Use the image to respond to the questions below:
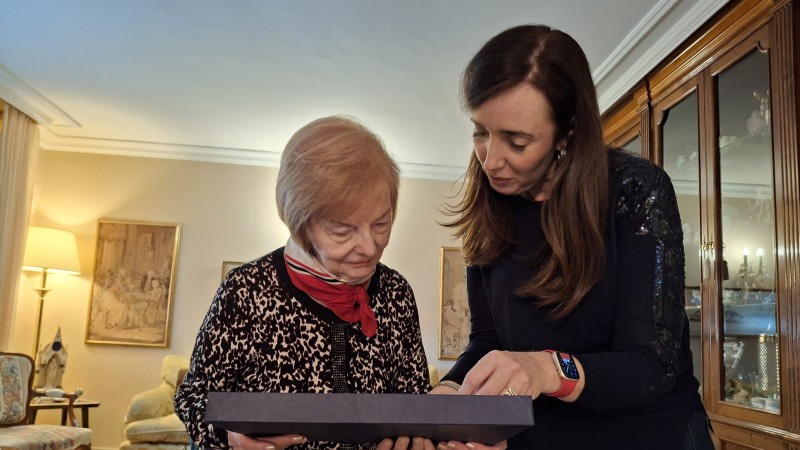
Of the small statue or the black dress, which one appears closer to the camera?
the black dress

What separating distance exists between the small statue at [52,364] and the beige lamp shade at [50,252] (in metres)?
0.60

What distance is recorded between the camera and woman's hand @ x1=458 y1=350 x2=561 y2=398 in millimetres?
958

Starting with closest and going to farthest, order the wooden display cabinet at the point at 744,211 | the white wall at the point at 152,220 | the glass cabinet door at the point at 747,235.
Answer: the wooden display cabinet at the point at 744,211 < the glass cabinet door at the point at 747,235 < the white wall at the point at 152,220

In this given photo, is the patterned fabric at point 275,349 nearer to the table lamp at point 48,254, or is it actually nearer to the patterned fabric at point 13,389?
the patterned fabric at point 13,389

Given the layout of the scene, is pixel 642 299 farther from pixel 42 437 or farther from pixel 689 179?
pixel 42 437

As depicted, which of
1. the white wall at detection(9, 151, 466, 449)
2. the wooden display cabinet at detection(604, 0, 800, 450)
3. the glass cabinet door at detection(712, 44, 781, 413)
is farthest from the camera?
the white wall at detection(9, 151, 466, 449)

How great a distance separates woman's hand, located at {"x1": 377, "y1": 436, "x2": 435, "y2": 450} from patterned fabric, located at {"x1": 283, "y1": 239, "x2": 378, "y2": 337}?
322mm

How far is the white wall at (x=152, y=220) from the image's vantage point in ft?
22.3

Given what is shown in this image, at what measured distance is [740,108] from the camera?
10.9 ft

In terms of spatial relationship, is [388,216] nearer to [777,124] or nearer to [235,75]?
[777,124]

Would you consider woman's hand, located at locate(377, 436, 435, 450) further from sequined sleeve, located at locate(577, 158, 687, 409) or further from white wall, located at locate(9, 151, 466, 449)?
white wall, located at locate(9, 151, 466, 449)

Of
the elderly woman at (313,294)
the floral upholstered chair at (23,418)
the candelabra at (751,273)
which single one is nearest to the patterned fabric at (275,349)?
the elderly woman at (313,294)

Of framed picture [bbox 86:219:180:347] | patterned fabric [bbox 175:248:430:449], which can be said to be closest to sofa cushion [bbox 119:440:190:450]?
framed picture [bbox 86:219:180:347]

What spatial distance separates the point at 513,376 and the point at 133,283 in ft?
21.7
